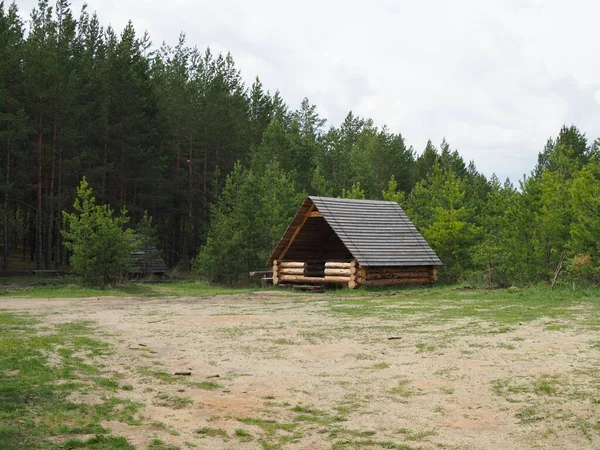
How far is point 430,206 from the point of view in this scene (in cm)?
3834

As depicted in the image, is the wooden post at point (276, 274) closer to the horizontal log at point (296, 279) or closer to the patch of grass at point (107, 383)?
the horizontal log at point (296, 279)

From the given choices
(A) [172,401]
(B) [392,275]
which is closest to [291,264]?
(B) [392,275]

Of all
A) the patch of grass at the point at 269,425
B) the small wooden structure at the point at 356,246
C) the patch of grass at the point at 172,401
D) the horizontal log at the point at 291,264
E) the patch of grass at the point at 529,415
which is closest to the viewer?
the patch of grass at the point at 269,425

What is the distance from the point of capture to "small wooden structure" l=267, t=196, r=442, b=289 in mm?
27906

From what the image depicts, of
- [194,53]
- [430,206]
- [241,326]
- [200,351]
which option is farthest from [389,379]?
[194,53]

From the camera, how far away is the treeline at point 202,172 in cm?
2770

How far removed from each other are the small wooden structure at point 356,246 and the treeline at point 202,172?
2605mm

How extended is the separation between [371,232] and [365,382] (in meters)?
20.2

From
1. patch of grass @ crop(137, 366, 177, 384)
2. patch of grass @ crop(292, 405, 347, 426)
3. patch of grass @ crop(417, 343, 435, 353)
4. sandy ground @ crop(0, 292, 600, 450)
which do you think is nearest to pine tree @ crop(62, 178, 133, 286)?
sandy ground @ crop(0, 292, 600, 450)

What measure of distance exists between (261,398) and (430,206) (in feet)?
102

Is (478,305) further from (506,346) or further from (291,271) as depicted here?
(291,271)

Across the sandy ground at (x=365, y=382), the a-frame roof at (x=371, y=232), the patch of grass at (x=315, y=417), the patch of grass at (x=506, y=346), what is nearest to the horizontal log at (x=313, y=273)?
the a-frame roof at (x=371, y=232)

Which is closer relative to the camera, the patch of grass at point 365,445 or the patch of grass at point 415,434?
the patch of grass at point 365,445

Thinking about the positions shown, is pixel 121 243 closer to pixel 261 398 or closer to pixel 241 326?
pixel 241 326
